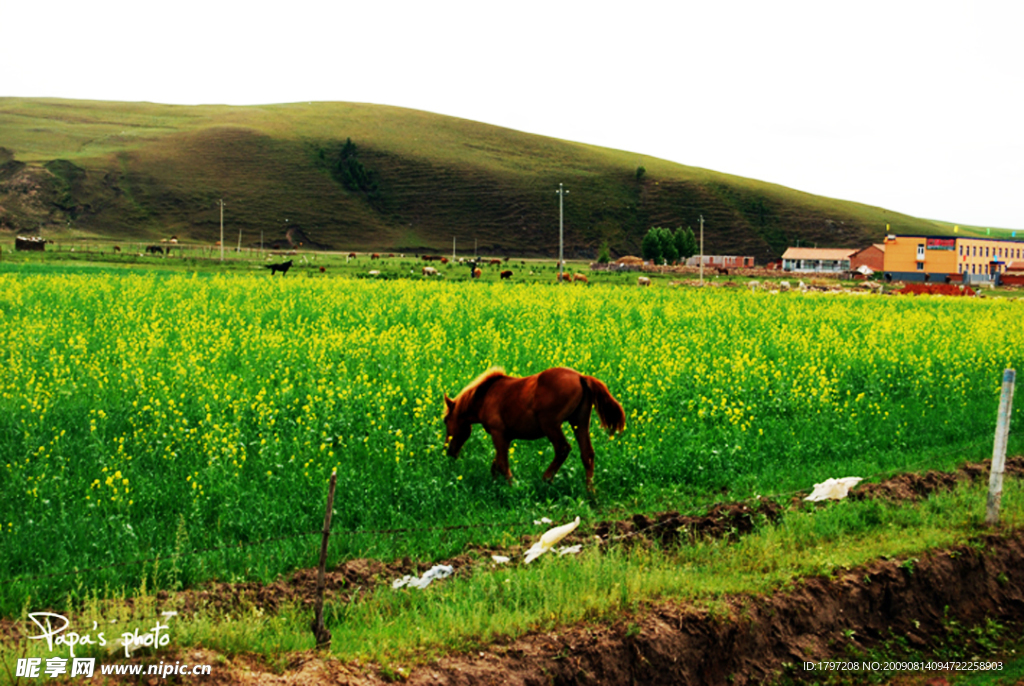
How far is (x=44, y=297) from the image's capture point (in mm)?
27516

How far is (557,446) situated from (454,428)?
1.72 meters

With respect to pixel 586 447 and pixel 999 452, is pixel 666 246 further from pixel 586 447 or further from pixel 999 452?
pixel 999 452

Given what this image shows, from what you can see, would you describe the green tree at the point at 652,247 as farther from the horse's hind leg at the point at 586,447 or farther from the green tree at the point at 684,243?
the horse's hind leg at the point at 586,447

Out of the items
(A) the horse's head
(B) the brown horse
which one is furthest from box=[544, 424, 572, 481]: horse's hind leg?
(A) the horse's head

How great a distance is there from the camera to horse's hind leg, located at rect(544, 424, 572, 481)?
34.8 feet

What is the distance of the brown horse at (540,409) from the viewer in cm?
1046

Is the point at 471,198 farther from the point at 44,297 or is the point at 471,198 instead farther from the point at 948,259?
the point at 44,297

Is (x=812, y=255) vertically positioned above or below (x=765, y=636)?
above

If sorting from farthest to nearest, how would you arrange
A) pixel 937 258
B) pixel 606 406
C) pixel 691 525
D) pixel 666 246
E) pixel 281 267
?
pixel 666 246 → pixel 937 258 → pixel 281 267 → pixel 606 406 → pixel 691 525

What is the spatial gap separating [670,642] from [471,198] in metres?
173

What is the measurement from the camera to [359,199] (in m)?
174

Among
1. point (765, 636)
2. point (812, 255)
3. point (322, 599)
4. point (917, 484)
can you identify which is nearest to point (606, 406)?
point (765, 636)

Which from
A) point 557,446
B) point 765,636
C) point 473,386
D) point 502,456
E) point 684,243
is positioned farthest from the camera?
point 684,243

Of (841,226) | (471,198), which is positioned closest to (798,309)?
(471,198)
